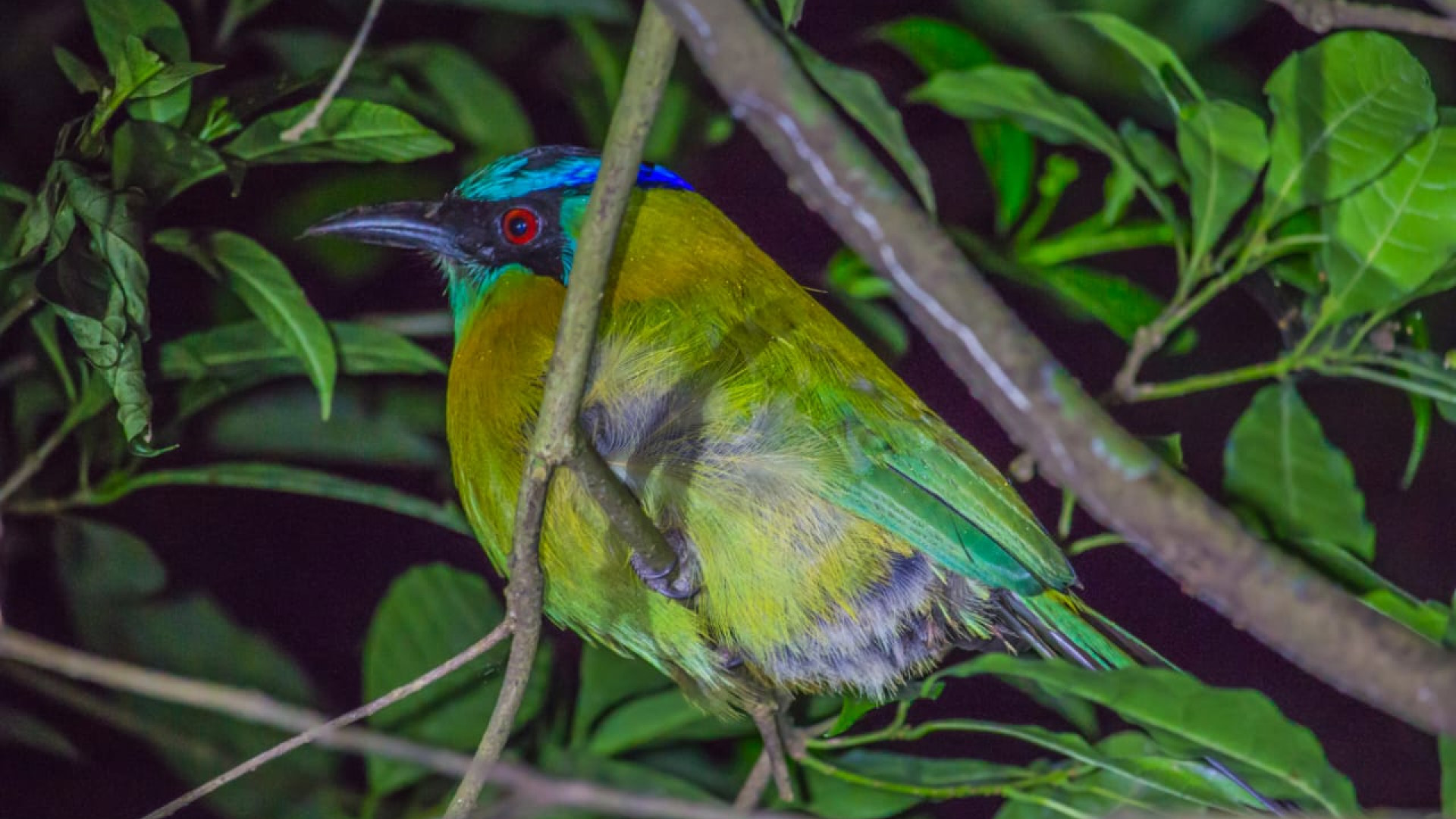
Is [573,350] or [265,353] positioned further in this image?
[265,353]

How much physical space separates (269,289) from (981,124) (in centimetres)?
86

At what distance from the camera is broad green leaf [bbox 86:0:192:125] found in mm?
1371

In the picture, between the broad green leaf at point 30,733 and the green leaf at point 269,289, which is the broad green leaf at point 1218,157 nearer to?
the green leaf at point 269,289

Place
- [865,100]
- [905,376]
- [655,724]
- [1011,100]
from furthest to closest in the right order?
[905,376]
[655,724]
[1011,100]
[865,100]

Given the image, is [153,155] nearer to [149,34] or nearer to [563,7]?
[149,34]

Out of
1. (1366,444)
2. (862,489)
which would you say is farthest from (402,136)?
(1366,444)

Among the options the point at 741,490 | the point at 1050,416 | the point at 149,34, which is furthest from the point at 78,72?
the point at 1050,416

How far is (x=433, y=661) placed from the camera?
1746 mm

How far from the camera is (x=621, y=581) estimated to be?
55.7 inches

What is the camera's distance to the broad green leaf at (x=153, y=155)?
1298 mm

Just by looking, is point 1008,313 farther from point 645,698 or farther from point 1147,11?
point 1147,11

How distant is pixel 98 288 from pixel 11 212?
0.25 metres

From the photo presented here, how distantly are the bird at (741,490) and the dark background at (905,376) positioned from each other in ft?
1.74

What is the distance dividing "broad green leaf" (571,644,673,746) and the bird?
23cm
